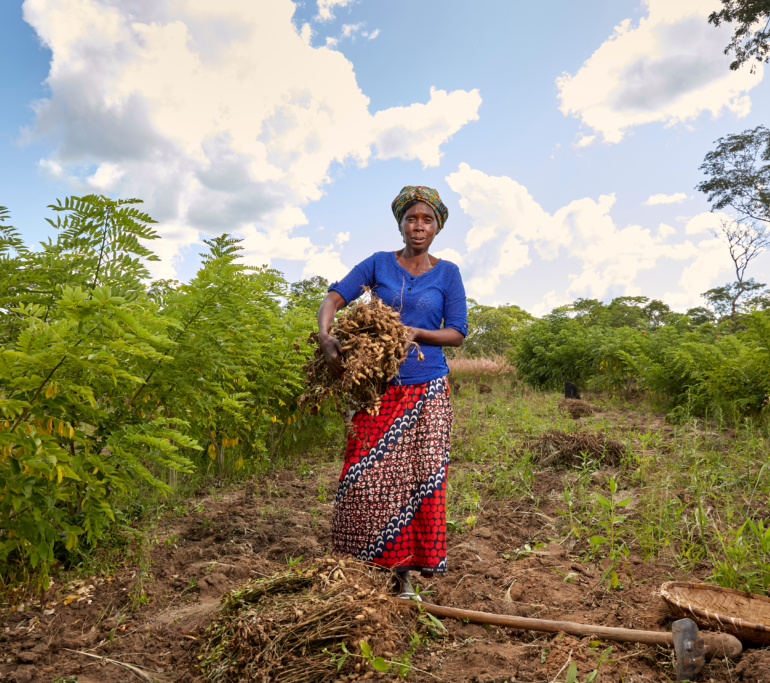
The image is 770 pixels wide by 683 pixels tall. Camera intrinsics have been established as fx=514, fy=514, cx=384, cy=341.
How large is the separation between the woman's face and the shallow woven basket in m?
Answer: 2.09

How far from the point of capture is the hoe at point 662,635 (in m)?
1.93

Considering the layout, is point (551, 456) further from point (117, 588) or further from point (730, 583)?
point (117, 588)

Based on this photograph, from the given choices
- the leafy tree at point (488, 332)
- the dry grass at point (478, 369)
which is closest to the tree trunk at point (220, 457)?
the dry grass at point (478, 369)

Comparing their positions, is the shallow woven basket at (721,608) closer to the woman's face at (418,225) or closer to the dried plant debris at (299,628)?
the dried plant debris at (299,628)

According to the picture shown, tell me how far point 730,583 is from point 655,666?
75 cm

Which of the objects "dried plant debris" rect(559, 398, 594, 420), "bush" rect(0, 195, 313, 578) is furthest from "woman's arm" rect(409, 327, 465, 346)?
"dried plant debris" rect(559, 398, 594, 420)

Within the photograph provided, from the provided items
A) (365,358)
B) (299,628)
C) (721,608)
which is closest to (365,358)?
(365,358)

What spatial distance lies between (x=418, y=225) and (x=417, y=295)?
40cm

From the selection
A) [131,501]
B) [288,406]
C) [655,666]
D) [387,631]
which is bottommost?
[655,666]

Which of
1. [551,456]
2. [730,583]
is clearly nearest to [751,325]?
[551,456]

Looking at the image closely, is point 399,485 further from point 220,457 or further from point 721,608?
point 220,457

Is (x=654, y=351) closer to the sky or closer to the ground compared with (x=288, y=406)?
closer to the sky

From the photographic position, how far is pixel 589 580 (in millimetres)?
2871

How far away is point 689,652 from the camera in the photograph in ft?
6.31
